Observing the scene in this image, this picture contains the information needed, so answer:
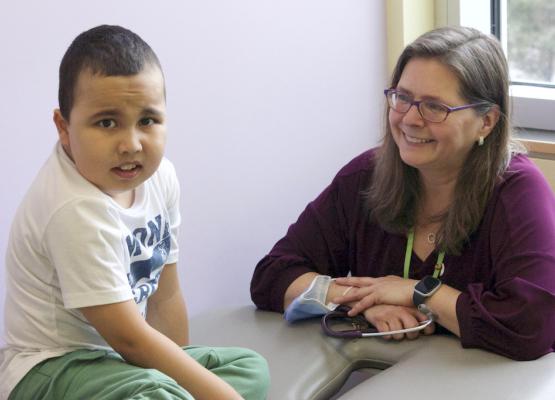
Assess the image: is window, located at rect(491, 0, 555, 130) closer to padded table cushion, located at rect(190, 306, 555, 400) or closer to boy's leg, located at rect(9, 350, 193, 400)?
padded table cushion, located at rect(190, 306, 555, 400)

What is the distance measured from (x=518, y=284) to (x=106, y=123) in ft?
2.78

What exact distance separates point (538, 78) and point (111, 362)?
1.75m

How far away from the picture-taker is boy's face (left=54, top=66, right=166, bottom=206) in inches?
60.4

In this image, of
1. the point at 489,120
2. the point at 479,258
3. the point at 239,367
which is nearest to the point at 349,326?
the point at 479,258

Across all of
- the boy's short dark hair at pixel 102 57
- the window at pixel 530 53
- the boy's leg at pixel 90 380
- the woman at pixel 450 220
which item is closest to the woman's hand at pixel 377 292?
the woman at pixel 450 220

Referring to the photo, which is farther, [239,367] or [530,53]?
[530,53]

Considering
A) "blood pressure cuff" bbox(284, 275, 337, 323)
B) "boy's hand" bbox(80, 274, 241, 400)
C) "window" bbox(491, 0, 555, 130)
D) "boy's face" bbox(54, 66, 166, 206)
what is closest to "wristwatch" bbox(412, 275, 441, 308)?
Result: "blood pressure cuff" bbox(284, 275, 337, 323)

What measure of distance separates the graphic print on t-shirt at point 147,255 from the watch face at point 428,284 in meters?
0.54

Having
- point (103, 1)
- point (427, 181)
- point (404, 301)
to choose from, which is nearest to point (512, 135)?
point (427, 181)

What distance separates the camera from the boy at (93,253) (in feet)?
5.04

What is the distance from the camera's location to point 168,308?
1915mm

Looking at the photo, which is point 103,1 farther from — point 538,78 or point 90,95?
point 538,78

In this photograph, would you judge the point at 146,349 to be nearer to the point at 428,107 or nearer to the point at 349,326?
the point at 349,326

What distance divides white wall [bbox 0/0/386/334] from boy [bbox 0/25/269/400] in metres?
0.44
